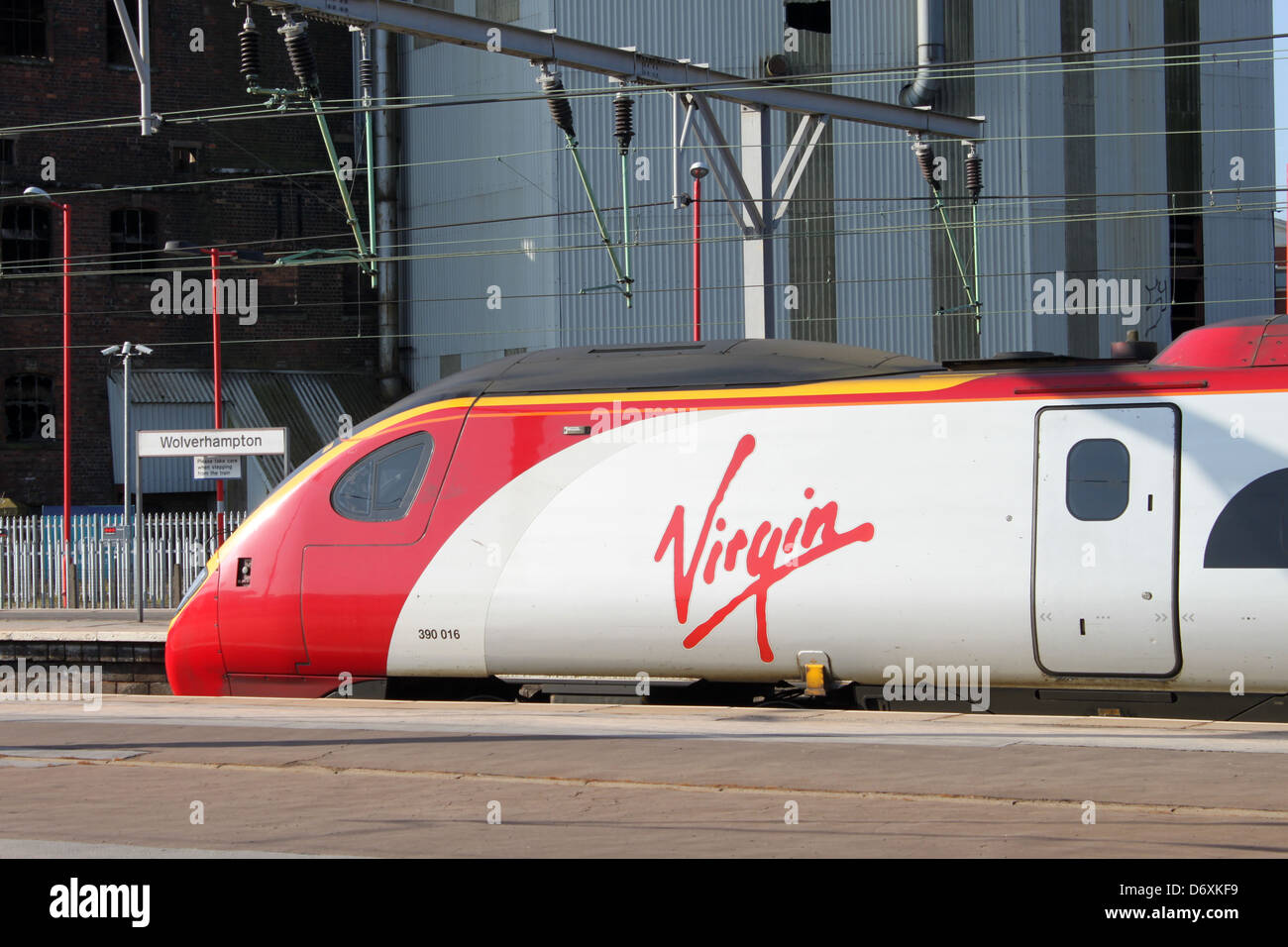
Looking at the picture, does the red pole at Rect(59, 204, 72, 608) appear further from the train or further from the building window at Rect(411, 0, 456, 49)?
the train

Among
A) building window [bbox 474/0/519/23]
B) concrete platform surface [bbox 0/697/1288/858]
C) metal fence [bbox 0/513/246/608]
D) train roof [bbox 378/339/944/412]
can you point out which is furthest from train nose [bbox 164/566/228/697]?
building window [bbox 474/0/519/23]

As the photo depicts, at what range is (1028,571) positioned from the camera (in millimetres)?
10148

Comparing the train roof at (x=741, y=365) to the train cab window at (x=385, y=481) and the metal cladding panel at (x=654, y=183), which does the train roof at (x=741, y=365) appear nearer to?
the train cab window at (x=385, y=481)

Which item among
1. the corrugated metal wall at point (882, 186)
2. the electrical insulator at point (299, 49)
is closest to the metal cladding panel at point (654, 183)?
the corrugated metal wall at point (882, 186)

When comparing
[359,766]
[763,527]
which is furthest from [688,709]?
[359,766]

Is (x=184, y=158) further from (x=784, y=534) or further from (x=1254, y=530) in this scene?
(x=1254, y=530)

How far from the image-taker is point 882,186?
34.4 m

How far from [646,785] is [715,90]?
11.4 metres

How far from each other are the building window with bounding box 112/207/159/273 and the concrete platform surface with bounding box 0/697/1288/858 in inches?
1096

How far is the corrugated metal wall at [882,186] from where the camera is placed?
33781 mm

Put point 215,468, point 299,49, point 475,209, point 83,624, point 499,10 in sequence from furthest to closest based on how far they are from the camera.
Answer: point 475,209 < point 499,10 < point 215,468 < point 83,624 < point 299,49

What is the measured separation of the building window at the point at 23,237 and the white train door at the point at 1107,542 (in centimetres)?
3021

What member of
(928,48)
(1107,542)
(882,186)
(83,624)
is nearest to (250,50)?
(1107,542)

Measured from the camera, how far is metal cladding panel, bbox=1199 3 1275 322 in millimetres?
35688
